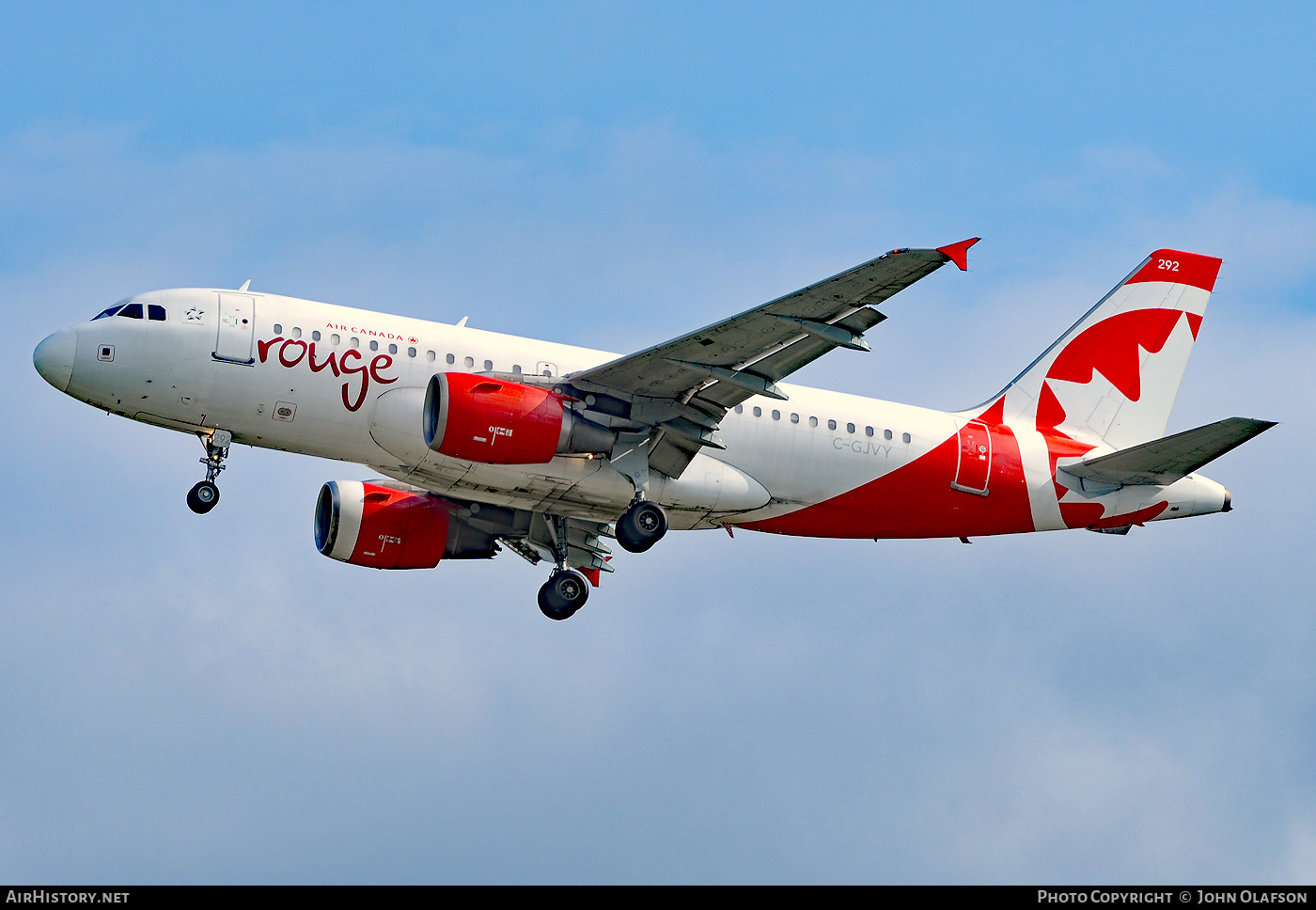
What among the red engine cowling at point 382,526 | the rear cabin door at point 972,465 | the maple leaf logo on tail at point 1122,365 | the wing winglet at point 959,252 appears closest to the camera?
the wing winglet at point 959,252

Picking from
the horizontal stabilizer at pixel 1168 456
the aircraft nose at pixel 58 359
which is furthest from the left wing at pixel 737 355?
the aircraft nose at pixel 58 359

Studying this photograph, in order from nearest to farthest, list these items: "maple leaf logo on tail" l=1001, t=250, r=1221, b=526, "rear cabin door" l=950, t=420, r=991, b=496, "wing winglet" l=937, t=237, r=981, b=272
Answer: "wing winglet" l=937, t=237, r=981, b=272
"rear cabin door" l=950, t=420, r=991, b=496
"maple leaf logo on tail" l=1001, t=250, r=1221, b=526

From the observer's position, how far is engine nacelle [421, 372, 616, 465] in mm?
33625

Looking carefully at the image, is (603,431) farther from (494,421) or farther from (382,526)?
(382,526)

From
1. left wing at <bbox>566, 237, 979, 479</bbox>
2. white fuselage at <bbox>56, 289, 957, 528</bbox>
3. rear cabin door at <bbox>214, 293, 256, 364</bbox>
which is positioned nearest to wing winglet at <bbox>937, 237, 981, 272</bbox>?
left wing at <bbox>566, 237, 979, 479</bbox>

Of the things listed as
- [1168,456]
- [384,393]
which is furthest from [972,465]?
[384,393]

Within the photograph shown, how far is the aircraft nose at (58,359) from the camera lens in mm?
34375

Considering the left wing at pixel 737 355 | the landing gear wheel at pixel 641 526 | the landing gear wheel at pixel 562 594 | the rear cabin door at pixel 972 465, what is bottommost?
the landing gear wheel at pixel 562 594

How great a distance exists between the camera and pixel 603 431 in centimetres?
3544

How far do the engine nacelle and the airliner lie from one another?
4cm

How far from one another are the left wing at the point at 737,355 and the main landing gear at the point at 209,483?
771cm

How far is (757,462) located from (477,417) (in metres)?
7.06

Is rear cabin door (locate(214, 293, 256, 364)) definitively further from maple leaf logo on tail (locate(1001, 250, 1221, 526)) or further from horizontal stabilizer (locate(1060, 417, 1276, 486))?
horizontal stabilizer (locate(1060, 417, 1276, 486))

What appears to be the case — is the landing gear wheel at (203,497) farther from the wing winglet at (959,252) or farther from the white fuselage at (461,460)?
the wing winglet at (959,252)
